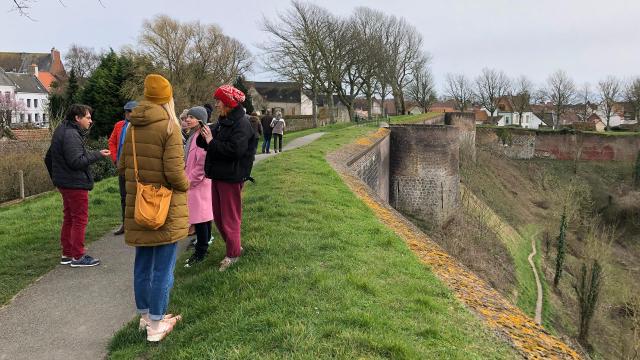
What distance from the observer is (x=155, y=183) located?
363 centimetres

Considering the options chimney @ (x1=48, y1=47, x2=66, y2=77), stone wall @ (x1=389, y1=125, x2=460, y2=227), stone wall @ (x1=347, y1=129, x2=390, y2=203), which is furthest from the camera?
chimney @ (x1=48, y1=47, x2=66, y2=77)

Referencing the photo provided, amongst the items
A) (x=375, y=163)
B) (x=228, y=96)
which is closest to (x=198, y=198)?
(x=228, y=96)

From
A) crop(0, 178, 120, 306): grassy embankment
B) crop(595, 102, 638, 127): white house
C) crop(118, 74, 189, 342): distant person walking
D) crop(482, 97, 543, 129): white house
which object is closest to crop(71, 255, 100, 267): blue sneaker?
crop(0, 178, 120, 306): grassy embankment

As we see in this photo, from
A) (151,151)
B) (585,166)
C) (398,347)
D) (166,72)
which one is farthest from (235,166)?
(585,166)

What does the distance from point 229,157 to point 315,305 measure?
1678 millimetres

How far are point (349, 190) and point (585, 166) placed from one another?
4983 cm

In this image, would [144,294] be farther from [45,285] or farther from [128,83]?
[128,83]

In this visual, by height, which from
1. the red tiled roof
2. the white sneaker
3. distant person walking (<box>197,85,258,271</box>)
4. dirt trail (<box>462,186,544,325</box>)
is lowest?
dirt trail (<box>462,186,544,325</box>)

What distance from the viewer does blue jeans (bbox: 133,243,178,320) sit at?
3.78 metres

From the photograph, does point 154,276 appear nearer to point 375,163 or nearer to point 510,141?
point 375,163

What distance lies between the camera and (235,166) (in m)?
4.86

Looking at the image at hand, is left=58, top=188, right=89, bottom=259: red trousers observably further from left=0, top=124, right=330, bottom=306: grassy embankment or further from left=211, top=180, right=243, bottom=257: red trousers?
left=211, top=180, right=243, bottom=257: red trousers

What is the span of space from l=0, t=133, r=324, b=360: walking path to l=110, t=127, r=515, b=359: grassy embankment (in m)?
0.34

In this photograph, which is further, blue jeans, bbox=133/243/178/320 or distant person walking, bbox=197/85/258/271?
distant person walking, bbox=197/85/258/271
